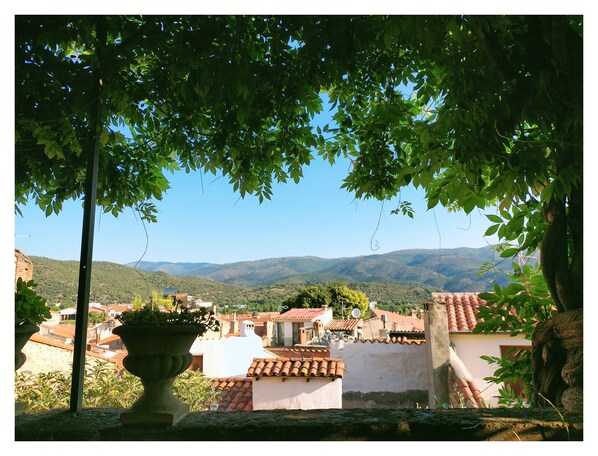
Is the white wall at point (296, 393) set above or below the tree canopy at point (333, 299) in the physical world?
below

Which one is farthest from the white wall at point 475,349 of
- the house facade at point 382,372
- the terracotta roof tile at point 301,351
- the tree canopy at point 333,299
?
the tree canopy at point 333,299

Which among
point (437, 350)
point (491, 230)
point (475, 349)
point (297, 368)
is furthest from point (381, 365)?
point (491, 230)

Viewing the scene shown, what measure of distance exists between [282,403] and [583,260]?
8.50 ft

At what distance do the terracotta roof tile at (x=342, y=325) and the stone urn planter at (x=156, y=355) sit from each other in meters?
4.50

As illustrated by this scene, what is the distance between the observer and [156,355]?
4.05 feet

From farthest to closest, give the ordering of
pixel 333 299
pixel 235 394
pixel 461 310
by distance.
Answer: pixel 333 299
pixel 461 310
pixel 235 394

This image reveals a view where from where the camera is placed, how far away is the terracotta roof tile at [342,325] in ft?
18.7

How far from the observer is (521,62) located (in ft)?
4.87

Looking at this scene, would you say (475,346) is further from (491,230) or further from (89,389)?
(89,389)

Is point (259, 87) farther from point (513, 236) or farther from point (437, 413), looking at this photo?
point (437, 413)

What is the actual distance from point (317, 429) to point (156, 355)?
1.68ft

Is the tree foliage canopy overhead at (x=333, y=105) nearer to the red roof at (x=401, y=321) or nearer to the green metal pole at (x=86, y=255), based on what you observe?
the green metal pole at (x=86, y=255)

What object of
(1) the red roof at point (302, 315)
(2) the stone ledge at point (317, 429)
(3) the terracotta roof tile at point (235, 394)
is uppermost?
(2) the stone ledge at point (317, 429)

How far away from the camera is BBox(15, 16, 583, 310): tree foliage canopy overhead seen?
139cm
